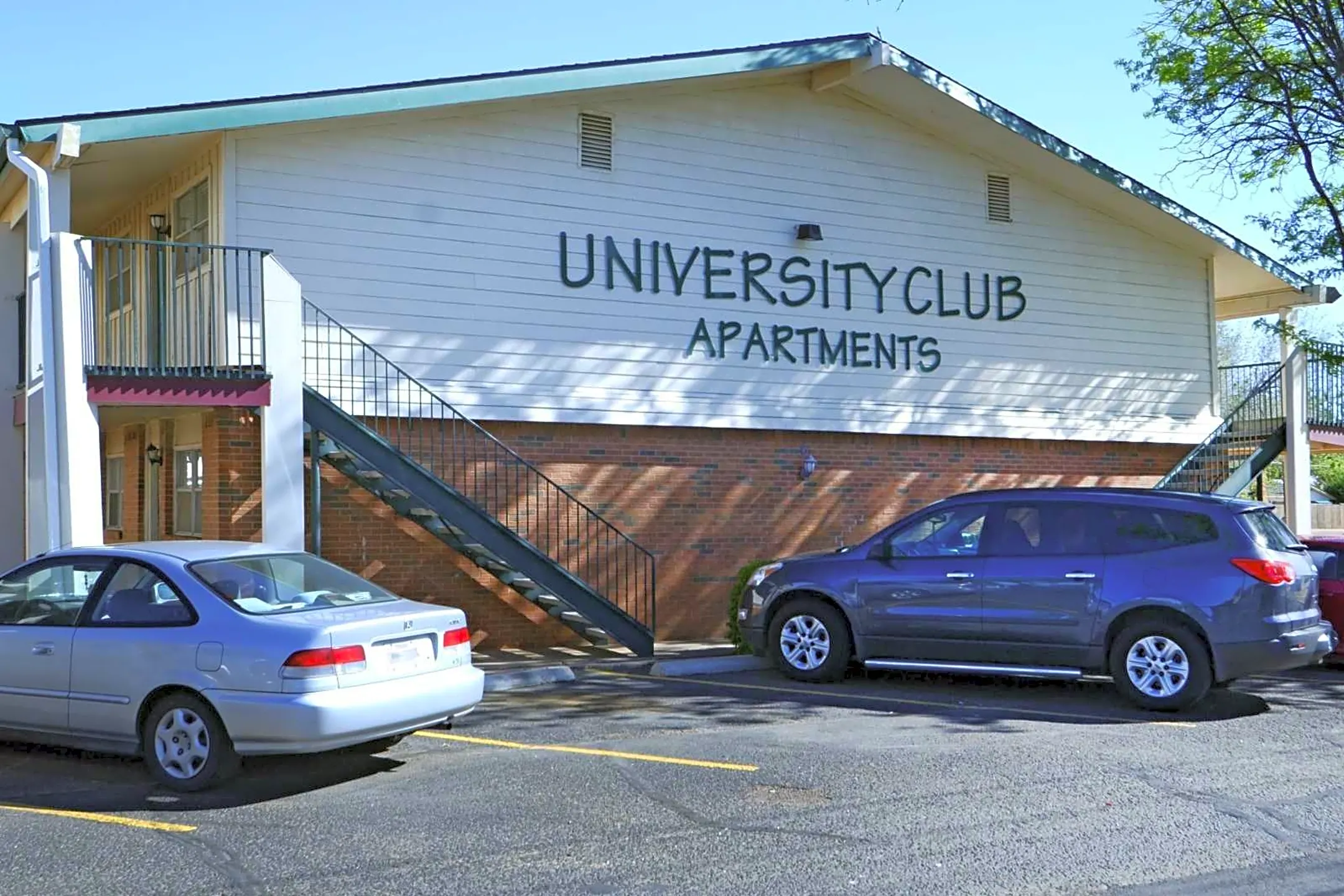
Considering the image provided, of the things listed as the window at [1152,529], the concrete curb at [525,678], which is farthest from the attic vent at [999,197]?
the concrete curb at [525,678]

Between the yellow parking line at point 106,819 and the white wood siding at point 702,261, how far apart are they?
7286 millimetres

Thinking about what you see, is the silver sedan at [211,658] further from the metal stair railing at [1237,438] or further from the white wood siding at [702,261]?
the metal stair railing at [1237,438]

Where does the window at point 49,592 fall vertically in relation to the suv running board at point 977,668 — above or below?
above

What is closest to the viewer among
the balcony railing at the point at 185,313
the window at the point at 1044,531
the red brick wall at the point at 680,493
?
the window at the point at 1044,531

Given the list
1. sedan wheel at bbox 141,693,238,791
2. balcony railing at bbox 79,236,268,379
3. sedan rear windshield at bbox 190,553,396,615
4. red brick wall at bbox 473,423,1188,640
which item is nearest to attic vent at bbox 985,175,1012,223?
red brick wall at bbox 473,423,1188,640

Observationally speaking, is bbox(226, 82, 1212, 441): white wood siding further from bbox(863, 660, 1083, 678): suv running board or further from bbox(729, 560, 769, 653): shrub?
bbox(863, 660, 1083, 678): suv running board

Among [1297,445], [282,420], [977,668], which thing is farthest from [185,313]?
[1297,445]

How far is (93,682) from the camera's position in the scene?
784 cm

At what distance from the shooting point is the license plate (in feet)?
25.4

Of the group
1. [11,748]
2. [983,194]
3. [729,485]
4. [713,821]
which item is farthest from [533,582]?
[983,194]

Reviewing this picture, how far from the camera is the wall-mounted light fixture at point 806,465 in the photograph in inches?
653

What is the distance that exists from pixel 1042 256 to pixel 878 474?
4.02m

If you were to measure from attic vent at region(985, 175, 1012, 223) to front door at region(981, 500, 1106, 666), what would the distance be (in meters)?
8.01

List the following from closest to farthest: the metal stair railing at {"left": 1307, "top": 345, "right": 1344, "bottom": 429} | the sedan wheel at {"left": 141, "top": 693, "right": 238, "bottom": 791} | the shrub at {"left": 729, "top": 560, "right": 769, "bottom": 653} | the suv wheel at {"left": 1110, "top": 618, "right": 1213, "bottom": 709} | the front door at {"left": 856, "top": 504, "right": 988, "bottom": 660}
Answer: the sedan wheel at {"left": 141, "top": 693, "right": 238, "bottom": 791}, the suv wheel at {"left": 1110, "top": 618, "right": 1213, "bottom": 709}, the front door at {"left": 856, "top": 504, "right": 988, "bottom": 660}, the shrub at {"left": 729, "top": 560, "right": 769, "bottom": 653}, the metal stair railing at {"left": 1307, "top": 345, "right": 1344, "bottom": 429}
